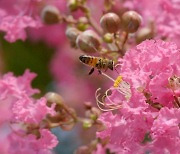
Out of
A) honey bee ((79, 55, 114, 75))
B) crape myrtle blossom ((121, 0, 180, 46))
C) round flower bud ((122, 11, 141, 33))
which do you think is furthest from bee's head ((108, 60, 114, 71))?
crape myrtle blossom ((121, 0, 180, 46))

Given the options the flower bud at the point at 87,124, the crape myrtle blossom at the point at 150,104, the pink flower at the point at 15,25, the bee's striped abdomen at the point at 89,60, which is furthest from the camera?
the pink flower at the point at 15,25

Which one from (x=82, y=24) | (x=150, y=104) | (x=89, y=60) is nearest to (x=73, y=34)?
(x=82, y=24)

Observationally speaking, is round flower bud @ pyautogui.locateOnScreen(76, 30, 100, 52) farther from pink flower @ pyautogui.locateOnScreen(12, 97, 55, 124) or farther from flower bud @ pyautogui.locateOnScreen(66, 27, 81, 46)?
pink flower @ pyautogui.locateOnScreen(12, 97, 55, 124)

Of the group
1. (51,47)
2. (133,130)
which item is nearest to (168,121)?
(133,130)

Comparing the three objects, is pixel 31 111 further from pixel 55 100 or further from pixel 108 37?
pixel 108 37

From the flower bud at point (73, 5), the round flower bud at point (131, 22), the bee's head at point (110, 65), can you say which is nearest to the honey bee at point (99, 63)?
the bee's head at point (110, 65)

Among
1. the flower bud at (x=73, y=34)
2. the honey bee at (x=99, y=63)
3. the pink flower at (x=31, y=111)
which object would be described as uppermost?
the flower bud at (x=73, y=34)

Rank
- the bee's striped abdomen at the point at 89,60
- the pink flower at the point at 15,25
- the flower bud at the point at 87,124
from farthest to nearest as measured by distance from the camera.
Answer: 1. the pink flower at the point at 15,25
2. the flower bud at the point at 87,124
3. the bee's striped abdomen at the point at 89,60

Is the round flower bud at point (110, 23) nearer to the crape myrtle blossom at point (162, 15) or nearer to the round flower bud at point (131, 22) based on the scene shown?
the round flower bud at point (131, 22)
